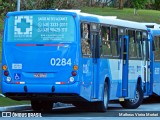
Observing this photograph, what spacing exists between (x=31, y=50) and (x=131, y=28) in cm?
599

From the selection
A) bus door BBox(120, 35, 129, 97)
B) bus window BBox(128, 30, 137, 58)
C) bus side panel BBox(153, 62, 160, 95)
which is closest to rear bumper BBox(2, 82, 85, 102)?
bus door BBox(120, 35, 129, 97)

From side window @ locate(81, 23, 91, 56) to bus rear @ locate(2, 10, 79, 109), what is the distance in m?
0.48

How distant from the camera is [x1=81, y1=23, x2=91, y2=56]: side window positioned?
21.1 metres

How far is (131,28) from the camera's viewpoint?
25812 mm

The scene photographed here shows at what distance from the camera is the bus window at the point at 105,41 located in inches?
899

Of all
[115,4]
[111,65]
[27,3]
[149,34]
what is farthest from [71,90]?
[115,4]

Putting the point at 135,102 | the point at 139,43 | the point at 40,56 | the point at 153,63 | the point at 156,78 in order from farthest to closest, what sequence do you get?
the point at 156,78 → the point at 153,63 → the point at 139,43 → the point at 135,102 → the point at 40,56

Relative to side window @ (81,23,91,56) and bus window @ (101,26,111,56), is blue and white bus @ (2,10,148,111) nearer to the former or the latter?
side window @ (81,23,91,56)

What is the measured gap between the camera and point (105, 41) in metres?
23.0

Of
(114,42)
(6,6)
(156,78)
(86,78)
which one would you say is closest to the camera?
(86,78)

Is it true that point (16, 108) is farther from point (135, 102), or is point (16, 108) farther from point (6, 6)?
point (6, 6)

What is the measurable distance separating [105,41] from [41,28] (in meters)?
2.86

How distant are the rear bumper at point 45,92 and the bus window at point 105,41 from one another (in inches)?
99.8

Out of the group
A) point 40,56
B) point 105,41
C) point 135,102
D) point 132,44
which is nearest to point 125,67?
point 132,44
